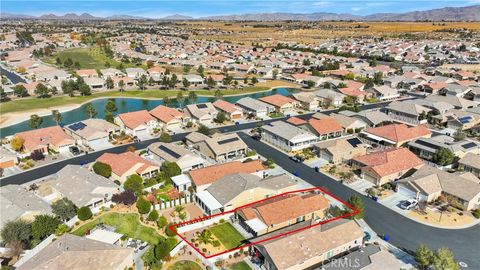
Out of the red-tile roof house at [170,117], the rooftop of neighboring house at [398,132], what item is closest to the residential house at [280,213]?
the rooftop of neighboring house at [398,132]

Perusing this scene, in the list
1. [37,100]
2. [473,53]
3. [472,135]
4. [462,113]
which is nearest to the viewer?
[472,135]

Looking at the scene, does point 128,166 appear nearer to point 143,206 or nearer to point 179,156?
point 179,156

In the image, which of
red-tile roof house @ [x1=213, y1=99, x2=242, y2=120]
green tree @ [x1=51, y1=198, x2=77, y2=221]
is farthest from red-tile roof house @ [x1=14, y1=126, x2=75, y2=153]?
red-tile roof house @ [x1=213, y1=99, x2=242, y2=120]

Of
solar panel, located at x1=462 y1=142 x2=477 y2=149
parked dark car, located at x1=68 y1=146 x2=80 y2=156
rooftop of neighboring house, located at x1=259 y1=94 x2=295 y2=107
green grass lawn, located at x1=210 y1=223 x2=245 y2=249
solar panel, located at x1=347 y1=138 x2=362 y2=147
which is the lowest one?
green grass lawn, located at x1=210 y1=223 x2=245 y2=249

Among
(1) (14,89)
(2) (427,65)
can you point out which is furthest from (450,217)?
(2) (427,65)

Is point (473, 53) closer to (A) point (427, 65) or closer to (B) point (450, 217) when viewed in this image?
(A) point (427, 65)

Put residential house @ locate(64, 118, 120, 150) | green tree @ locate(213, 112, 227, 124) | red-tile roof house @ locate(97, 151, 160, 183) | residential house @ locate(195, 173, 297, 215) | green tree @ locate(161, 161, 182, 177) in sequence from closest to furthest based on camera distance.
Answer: residential house @ locate(195, 173, 297, 215) < green tree @ locate(161, 161, 182, 177) < red-tile roof house @ locate(97, 151, 160, 183) < residential house @ locate(64, 118, 120, 150) < green tree @ locate(213, 112, 227, 124)

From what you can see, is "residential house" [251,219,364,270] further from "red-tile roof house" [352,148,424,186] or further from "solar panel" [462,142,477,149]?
"solar panel" [462,142,477,149]
